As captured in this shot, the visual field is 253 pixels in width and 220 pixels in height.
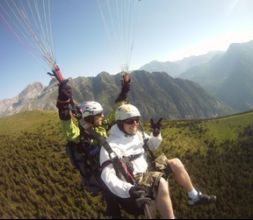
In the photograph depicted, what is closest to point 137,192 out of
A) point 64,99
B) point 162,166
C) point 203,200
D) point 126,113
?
point 162,166

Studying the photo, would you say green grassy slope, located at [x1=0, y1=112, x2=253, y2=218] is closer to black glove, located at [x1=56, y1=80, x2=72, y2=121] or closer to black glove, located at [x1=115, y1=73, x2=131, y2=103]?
black glove, located at [x1=56, y1=80, x2=72, y2=121]

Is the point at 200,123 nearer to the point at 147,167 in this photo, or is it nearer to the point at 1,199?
the point at 1,199

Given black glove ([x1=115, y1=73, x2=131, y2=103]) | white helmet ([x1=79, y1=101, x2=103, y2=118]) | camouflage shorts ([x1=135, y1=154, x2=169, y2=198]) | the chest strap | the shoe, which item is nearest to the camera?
camouflage shorts ([x1=135, y1=154, x2=169, y2=198])

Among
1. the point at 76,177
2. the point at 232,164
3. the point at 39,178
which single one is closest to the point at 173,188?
the point at 76,177

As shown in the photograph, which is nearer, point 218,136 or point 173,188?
point 173,188

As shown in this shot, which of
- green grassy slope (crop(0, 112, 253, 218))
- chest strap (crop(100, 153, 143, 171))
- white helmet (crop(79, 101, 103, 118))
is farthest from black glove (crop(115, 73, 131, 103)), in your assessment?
green grassy slope (crop(0, 112, 253, 218))

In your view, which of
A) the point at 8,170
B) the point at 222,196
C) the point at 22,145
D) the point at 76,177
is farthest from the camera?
the point at 222,196

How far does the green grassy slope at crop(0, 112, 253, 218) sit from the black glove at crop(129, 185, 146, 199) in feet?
16.2

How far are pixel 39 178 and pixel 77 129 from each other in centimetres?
1497

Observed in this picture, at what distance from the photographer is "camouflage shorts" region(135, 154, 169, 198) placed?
616cm

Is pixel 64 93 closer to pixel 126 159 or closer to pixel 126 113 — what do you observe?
pixel 126 113

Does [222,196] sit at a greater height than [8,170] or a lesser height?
lesser

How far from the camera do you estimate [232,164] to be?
4378 cm

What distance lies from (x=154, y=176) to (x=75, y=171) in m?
19.2
